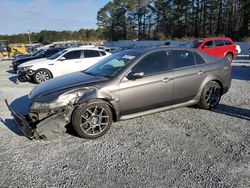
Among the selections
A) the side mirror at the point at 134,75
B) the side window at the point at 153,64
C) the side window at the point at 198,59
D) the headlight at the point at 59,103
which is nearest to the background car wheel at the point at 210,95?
the side window at the point at 198,59

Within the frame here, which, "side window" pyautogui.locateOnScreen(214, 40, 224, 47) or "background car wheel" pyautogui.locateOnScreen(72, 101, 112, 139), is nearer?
"background car wheel" pyautogui.locateOnScreen(72, 101, 112, 139)

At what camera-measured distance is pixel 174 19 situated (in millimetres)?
58375

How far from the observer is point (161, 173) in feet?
10.4

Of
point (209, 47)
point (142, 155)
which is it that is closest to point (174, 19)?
point (209, 47)

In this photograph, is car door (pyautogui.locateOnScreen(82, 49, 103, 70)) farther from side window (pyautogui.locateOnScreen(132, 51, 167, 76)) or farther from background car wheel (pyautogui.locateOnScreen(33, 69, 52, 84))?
side window (pyautogui.locateOnScreen(132, 51, 167, 76))

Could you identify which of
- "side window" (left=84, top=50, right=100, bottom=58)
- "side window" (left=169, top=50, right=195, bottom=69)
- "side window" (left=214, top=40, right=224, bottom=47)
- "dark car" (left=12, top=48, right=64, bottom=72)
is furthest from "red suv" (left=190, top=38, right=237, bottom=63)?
"side window" (left=169, top=50, right=195, bottom=69)

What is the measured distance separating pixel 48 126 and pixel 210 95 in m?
3.56

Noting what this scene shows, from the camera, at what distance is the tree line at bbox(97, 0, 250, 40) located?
49.2 m

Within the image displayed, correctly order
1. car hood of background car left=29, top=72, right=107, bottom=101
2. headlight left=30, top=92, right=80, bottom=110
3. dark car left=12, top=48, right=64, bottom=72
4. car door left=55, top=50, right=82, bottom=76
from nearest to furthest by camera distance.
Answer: headlight left=30, top=92, right=80, bottom=110 < car hood of background car left=29, top=72, right=107, bottom=101 < car door left=55, top=50, right=82, bottom=76 < dark car left=12, top=48, right=64, bottom=72

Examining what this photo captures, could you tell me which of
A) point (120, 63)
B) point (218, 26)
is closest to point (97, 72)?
point (120, 63)

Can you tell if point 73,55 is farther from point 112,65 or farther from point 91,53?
point 112,65

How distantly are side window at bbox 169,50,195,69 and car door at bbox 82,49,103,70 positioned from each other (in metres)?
6.03

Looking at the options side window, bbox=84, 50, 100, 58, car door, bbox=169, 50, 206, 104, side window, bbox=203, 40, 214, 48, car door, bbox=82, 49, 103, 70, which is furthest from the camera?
side window, bbox=203, 40, 214, 48

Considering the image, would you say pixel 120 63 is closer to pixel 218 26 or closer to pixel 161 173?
pixel 161 173
